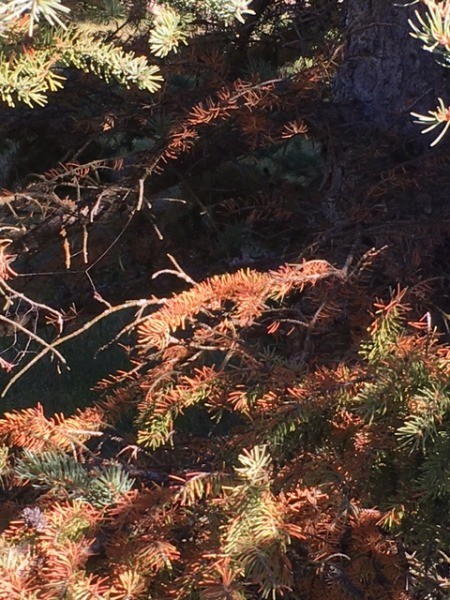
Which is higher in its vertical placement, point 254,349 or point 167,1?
point 167,1

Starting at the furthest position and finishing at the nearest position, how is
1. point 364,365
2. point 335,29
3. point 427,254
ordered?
point 335,29 < point 427,254 < point 364,365

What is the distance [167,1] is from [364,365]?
847 mm

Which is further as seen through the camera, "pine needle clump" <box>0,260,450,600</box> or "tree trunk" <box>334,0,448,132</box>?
"tree trunk" <box>334,0,448,132</box>

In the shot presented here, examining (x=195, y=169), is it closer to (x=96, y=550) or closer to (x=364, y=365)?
(x=364, y=365)

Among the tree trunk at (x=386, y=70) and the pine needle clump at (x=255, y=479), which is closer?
the pine needle clump at (x=255, y=479)

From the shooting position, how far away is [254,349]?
5.87ft

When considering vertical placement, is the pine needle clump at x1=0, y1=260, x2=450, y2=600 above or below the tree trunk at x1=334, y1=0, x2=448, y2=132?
below

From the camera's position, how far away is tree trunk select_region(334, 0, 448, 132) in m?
2.37

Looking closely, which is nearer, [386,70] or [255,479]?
[255,479]

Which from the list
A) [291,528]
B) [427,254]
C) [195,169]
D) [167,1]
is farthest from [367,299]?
[195,169]

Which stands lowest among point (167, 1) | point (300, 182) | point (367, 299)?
point (300, 182)

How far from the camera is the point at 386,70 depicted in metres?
2.46

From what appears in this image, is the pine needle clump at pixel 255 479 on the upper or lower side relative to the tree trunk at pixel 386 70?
lower

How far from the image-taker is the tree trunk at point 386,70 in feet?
7.78
